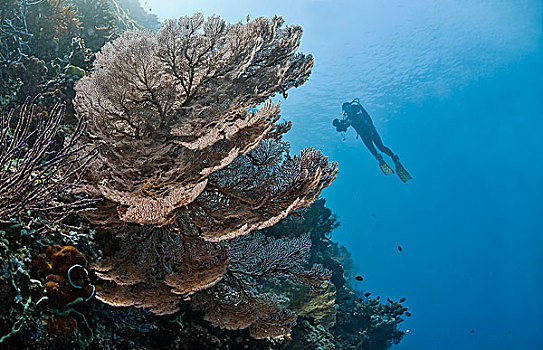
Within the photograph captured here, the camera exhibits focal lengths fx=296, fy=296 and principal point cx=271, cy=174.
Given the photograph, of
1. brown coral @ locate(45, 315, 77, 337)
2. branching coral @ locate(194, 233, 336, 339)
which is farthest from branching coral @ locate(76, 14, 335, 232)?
brown coral @ locate(45, 315, 77, 337)

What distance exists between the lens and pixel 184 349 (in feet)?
12.2

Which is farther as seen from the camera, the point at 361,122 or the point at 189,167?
the point at 361,122

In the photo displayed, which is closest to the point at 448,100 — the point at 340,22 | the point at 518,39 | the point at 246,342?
the point at 518,39

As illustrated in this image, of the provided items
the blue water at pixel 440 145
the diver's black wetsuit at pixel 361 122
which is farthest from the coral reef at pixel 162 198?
the blue water at pixel 440 145

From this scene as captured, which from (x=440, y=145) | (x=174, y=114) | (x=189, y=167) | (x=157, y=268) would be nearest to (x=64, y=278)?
(x=157, y=268)

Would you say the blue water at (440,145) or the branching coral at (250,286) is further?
the blue water at (440,145)

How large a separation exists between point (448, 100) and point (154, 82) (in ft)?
226

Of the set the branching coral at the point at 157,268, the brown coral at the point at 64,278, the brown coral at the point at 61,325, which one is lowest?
the brown coral at the point at 61,325

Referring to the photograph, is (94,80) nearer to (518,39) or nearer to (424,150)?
(518,39)

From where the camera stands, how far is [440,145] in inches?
2835

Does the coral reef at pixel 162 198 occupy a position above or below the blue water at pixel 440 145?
below

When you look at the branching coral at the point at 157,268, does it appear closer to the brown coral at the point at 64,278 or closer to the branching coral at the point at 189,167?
the branching coral at the point at 189,167

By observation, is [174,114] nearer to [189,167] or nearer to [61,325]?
[189,167]

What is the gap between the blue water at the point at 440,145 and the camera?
45.6 m
